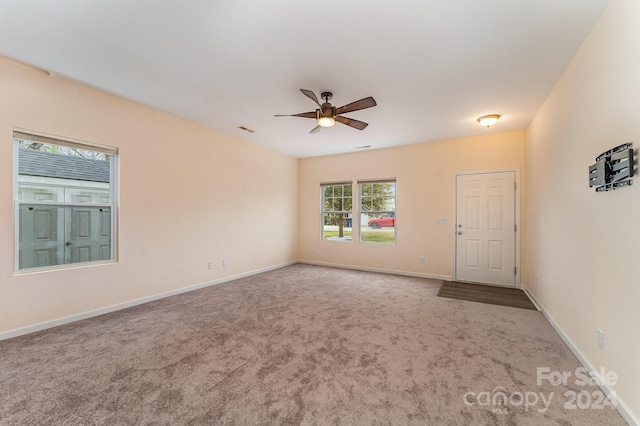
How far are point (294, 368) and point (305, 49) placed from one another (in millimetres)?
2730

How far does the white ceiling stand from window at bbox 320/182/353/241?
2.82 m

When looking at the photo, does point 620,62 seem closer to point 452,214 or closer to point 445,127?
point 445,127

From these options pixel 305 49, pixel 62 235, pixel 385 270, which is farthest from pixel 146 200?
pixel 385 270

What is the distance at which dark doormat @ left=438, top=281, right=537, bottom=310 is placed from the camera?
3.88 meters

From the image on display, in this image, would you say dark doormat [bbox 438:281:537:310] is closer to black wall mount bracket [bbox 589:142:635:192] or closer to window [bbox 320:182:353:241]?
black wall mount bracket [bbox 589:142:635:192]

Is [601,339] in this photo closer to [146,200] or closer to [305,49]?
[305,49]

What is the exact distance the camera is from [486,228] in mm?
4918

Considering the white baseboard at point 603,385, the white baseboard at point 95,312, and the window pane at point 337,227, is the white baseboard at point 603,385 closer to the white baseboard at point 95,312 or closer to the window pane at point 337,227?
the window pane at point 337,227

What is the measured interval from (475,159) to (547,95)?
175cm

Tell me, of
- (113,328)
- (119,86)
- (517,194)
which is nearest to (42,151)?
(119,86)

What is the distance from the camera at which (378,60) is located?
2646 mm

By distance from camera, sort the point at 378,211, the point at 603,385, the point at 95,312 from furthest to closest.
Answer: the point at 378,211
the point at 95,312
the point at 603,385

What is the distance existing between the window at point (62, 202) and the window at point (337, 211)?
4.32m

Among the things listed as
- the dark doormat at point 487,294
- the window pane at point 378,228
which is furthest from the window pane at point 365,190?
the dark doormat at point 487,294
